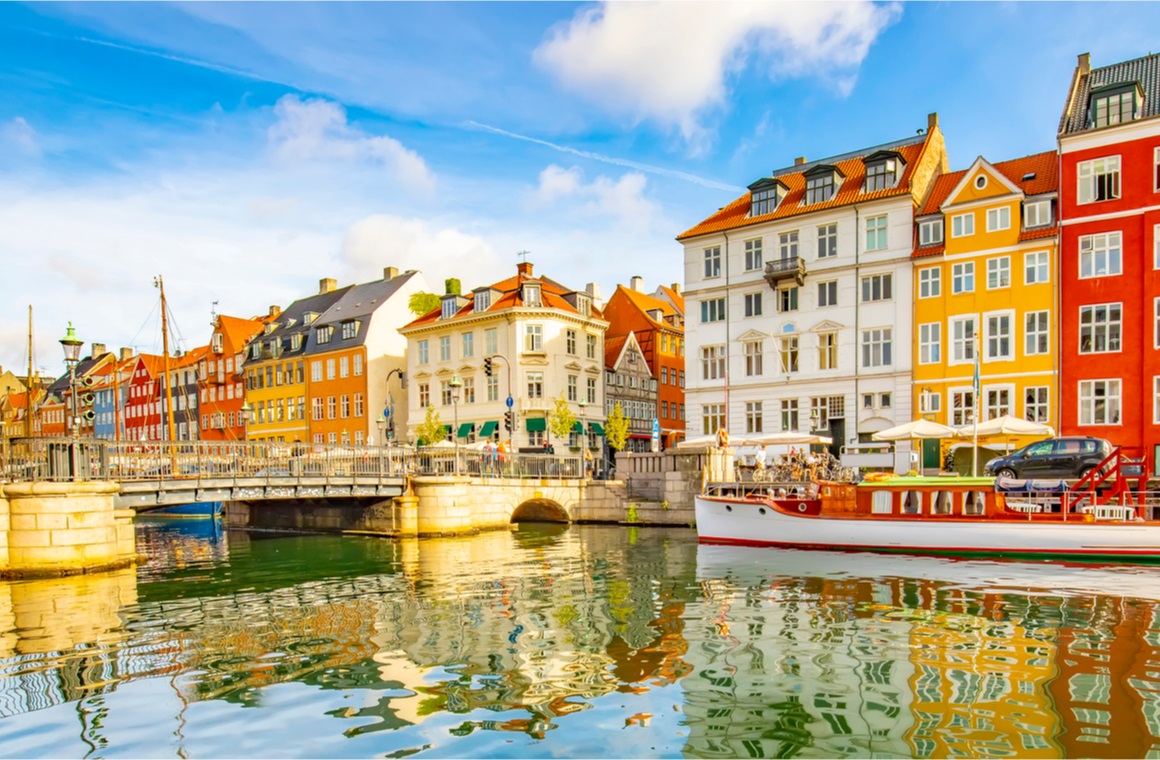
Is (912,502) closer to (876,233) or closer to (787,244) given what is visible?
(876,233)

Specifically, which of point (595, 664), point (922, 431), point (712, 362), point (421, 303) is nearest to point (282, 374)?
point (421, 303)

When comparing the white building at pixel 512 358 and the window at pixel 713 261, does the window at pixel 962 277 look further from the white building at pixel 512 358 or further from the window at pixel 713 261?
the white building at pixel 512 358

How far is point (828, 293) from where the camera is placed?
44.8 metres

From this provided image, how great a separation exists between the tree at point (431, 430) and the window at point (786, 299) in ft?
77.8

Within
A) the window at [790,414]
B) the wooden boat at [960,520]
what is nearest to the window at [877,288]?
the window at [790,414]

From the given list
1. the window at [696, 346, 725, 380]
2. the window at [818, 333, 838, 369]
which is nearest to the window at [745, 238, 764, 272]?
the window at [696, 346, 725, 380]

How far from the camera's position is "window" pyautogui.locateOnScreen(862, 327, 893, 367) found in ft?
140

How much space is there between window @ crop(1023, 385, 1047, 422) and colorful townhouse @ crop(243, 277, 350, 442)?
53142 millimetres

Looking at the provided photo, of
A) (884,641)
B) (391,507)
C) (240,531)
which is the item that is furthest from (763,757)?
(240,531)

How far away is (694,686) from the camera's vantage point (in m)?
11.3

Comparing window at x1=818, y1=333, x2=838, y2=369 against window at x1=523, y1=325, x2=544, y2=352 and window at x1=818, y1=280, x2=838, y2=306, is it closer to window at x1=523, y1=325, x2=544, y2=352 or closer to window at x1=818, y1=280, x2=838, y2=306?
window at x1=818, y1=280, x2=838, y2=306

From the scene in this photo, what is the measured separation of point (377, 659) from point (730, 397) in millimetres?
36745

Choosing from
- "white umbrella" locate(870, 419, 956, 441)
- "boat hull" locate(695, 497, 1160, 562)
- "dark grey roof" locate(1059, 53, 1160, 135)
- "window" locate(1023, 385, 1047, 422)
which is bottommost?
"boat hull" locate(695, 497, 1160, 562)

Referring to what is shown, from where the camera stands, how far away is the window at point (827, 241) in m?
44.7
